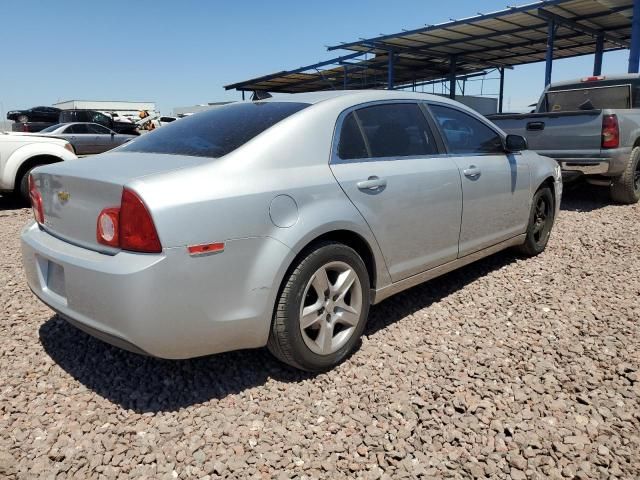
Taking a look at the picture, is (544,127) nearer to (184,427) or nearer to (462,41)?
(184,427)

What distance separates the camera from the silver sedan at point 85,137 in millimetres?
14289

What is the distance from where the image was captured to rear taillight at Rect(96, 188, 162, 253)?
2105mm

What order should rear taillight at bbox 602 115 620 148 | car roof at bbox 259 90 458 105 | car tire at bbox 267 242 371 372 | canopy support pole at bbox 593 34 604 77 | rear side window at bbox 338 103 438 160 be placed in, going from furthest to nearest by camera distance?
canopy support pole at bbox 593 34 604 77, rear taillight at bbox 602 115 620 148, car roof at bbox 259 90 458 105, rear side window at bbox 338 103 438 160, car tire at bbox 267 242 371 372

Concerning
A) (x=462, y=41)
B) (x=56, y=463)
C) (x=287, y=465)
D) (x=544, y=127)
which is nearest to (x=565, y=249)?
(x=544, y=127)

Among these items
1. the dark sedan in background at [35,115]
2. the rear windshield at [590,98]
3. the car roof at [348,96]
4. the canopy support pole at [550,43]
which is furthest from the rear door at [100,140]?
the car roof at [348,96]

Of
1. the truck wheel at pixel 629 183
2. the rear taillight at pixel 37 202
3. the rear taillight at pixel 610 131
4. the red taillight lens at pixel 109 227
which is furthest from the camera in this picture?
the truck wheel at pixel 629 183

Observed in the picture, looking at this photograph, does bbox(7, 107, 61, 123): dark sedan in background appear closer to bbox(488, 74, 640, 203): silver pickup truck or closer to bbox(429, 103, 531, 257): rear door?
bbox(488, 74, 640, 203): silver pickup truck

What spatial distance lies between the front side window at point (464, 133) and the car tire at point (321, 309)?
4.57 feet

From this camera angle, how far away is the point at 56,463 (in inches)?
82.6

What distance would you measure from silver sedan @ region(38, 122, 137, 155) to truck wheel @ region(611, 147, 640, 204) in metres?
13.0

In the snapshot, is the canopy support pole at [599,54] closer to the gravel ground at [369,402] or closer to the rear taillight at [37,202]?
the gravel ground at [369,402]

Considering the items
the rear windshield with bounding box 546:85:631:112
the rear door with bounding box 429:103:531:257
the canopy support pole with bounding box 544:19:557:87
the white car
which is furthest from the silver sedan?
the rear door with bounding box 429:103:531:257

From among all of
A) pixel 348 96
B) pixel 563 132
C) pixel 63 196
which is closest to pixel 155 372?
pixel 63 196

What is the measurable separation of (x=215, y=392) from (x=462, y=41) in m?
17.2
